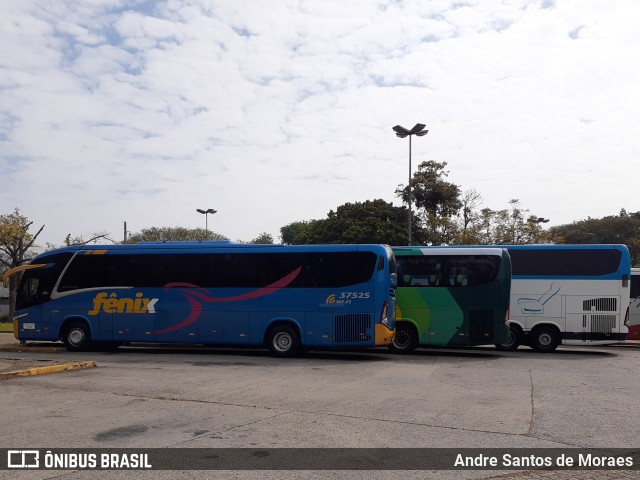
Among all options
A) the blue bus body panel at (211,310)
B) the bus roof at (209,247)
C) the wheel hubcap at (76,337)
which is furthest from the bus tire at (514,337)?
the wheel hubcap at (76,337)

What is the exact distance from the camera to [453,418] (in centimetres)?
857

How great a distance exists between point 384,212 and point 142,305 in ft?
101

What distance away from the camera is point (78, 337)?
722 inches

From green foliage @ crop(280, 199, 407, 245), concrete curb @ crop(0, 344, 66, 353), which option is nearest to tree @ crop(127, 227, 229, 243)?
green foliage @ crop(280, 199, 407, 245)

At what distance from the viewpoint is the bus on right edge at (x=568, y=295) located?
18.5 m

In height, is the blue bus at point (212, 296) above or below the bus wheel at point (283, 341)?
above

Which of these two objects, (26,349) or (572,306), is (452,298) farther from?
(26,349)

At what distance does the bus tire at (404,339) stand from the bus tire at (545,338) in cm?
412

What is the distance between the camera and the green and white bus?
679 inches

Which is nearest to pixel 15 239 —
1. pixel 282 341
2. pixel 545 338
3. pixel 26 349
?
pixel 26 349

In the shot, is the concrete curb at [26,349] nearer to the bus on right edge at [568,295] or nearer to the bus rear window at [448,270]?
the bus rear window at [448,270]

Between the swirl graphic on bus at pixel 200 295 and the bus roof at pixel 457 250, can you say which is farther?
the bus roof at pixel 457 250

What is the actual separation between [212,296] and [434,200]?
1056 inches

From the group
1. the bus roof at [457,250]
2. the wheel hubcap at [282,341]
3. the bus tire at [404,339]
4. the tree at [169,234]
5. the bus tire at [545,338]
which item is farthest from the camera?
the tree at [169,234]
